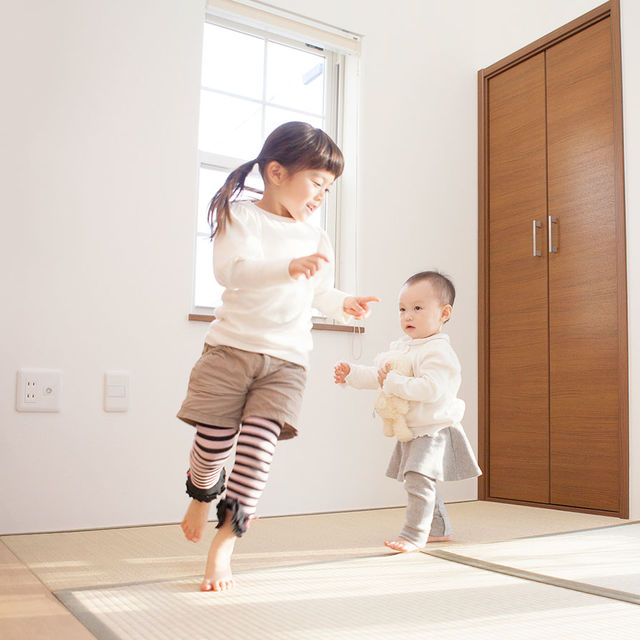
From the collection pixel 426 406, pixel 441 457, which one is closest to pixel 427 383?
pixel 426 406

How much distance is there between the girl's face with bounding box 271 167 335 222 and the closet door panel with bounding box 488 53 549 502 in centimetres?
137

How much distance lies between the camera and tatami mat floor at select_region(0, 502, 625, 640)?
1175 mm

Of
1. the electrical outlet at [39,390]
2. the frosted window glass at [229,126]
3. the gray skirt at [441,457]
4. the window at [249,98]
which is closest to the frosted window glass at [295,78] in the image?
the window at [249,98]

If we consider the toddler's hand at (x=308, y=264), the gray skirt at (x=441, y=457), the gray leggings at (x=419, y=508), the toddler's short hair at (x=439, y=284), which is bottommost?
the gray leggings at (x=419, y=508)

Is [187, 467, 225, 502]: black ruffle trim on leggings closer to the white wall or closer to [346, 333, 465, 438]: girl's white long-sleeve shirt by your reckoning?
[346, 333, 465, 438]: girl's white long-sleeve shirt

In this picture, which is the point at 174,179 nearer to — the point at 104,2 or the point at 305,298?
the point at 104,2

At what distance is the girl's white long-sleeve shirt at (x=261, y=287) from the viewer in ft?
4.54

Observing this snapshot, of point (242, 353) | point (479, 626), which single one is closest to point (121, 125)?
point (242, 353)

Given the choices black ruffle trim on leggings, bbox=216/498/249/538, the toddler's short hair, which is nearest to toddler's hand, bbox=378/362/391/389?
the toddler's short hair

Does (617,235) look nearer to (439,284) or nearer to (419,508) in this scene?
(439,284)

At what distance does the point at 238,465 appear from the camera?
1.37m

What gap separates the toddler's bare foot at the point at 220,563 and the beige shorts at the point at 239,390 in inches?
8.0

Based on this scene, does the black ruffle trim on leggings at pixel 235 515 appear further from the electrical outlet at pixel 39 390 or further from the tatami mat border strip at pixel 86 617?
the electrical outlet at pixel 39 390

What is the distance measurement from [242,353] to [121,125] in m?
1.10
